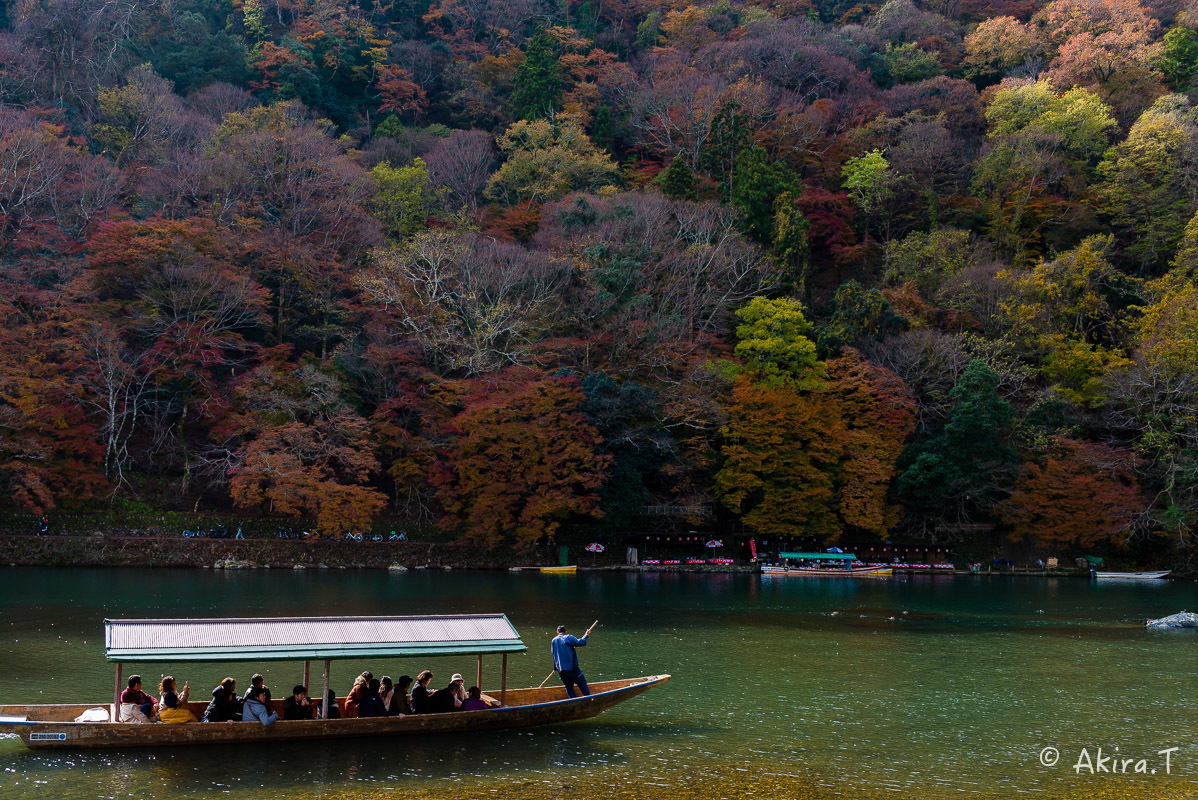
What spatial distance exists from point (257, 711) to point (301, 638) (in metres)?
1.25

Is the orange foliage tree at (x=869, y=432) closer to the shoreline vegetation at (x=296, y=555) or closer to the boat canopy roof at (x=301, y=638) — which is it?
the shoreline vegetation at (x=296, y=555)

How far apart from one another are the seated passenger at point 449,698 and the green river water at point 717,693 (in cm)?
49

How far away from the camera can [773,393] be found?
4947 centimetres

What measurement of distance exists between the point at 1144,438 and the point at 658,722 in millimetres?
41586

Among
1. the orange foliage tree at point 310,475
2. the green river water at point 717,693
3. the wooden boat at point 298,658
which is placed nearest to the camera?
the green river water at point 717,693

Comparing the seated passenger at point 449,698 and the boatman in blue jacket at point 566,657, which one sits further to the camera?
the boatman in blue jacket at point 566,657

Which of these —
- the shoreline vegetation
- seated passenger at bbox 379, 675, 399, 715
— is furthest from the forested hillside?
seated passenger at bbox 379, 675, 399, 715

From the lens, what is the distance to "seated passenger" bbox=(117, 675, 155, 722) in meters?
14.7

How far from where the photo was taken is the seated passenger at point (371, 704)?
51.5 ft

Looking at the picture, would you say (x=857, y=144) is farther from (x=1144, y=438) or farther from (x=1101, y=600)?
(x=1101, y=600)

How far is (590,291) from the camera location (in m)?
52.5

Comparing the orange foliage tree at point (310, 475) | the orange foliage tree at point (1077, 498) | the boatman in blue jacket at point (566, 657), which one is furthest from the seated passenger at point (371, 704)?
the orange foliage tree at point (1077, 498)

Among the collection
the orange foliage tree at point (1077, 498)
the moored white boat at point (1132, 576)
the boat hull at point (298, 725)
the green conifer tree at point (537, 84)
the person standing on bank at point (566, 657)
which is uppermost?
the green conifer tree at point (537, 84)

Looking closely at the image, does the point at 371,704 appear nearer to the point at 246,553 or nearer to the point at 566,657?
the point at 566,657
